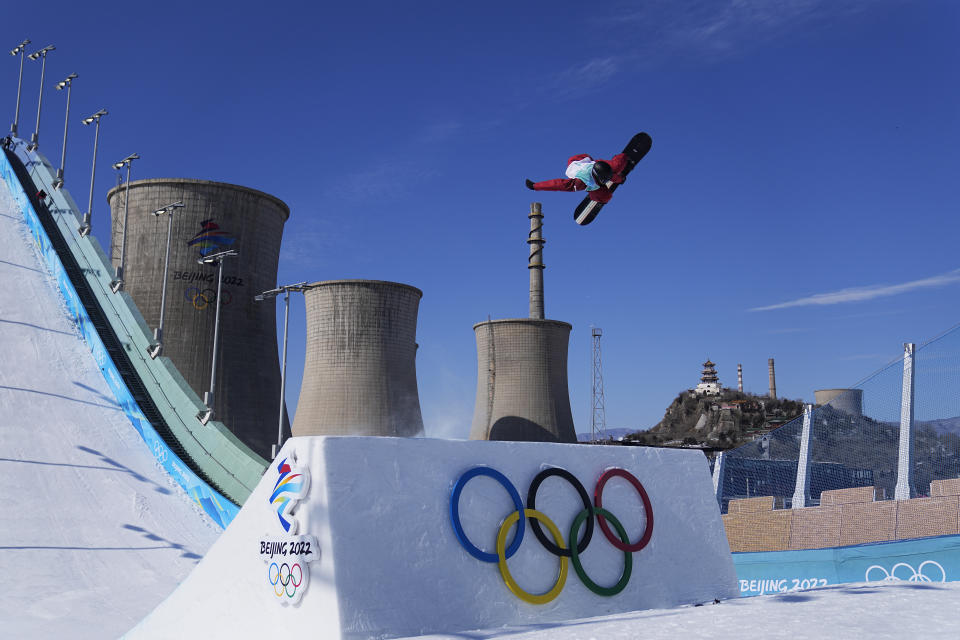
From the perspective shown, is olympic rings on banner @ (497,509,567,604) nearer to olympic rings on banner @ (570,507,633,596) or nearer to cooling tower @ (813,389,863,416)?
olympic rings on banner @ (570,507,633,596)

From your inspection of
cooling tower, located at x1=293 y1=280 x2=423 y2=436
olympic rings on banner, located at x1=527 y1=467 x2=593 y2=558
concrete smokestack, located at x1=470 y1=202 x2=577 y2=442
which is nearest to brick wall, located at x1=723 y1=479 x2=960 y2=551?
olympic rings on banner, located at x1=527 y1=467 x2=593 y2=558

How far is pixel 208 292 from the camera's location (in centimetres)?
2938

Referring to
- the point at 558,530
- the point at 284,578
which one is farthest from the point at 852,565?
the point at 284,578

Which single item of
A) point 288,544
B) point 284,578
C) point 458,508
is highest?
point 458,508

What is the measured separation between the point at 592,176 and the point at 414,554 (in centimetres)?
638

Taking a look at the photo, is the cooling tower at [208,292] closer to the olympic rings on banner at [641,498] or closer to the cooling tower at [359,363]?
the cooling tower at [359,363]

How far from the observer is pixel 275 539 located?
6.03 meters

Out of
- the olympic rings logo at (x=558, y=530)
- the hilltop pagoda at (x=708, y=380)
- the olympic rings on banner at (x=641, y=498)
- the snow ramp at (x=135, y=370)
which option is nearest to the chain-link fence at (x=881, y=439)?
the olympic rings on banner at (x=641, y=498)

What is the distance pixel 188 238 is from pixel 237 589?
24.9 m

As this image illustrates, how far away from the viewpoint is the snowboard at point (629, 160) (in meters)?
10.3

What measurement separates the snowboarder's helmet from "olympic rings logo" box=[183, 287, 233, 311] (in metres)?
21.7

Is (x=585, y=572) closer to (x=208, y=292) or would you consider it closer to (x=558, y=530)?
(x=558, y=530)

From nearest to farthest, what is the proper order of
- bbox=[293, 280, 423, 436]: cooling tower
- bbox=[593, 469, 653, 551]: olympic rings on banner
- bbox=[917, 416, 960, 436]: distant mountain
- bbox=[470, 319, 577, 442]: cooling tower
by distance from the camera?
bbox=[593, 469, 653, 551]: olympic rings on banner → bbox=[917, 416, 960, 436]: distant mountain → bbox=[293, 280, 423, 436]: cooling tower → bbox=[470, 319, 577, 442]: cooling tower

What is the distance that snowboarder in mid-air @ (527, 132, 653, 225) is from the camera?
10.4 m
